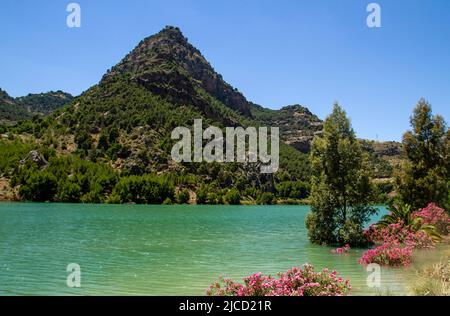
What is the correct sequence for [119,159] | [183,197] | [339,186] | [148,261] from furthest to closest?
[119,159], [183,197], [339,186], [148,261]

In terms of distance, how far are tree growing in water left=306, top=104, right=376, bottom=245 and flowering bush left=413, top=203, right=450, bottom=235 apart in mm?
4512

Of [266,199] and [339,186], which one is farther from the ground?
[339,186]

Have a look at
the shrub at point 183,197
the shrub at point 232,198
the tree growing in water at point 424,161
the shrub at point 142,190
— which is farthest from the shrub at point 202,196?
the tree growing in water at point 424,161

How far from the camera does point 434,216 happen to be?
3194cm

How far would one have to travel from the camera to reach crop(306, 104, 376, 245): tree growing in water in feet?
100

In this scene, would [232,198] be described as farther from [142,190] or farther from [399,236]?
[399,236]

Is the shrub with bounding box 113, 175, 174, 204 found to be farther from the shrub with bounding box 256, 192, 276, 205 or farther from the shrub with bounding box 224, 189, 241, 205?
the shrub with bounding box 256, 192, 276, 205

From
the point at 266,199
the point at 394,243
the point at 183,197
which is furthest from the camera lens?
A: the point at 266,199

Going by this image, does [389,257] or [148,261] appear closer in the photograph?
[389,257]

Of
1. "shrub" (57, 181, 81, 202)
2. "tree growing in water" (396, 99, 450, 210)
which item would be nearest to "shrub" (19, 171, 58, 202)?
"shrub" (57, 181, 81, 202)

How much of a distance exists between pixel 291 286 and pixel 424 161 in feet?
88.2

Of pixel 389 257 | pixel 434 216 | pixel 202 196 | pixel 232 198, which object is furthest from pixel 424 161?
pixel 232 198

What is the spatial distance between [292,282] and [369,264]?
10309 mm
